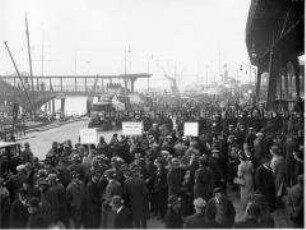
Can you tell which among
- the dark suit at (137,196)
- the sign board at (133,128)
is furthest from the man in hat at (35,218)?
the sign board at (133,128)

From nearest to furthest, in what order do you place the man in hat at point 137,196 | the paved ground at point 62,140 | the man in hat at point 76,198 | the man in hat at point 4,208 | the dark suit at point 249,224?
1. the dark suit at point 249,224
2. the man in hat at point 4,208
3. the man in hat at point 76,198
4. the man in hat at point 137,196
5. the paved ground at point 62,140

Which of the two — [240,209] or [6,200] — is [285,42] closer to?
[240,209]

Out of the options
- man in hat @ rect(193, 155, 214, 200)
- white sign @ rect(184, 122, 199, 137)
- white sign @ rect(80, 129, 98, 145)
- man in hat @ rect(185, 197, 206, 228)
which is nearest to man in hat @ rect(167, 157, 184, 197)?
man in hat @ rect(193, 155, 214, 200)

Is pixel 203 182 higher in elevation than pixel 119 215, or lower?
higher

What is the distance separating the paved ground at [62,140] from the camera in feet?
34.8

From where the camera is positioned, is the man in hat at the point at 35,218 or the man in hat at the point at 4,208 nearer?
the man in hat at the point at 35,218

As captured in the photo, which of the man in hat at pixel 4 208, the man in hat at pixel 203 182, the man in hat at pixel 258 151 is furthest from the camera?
the man in hat at pixel 258 151

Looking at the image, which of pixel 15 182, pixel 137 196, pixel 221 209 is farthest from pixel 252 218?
pixel 15 182

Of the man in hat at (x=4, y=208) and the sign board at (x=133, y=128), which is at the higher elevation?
the sign board at (x=133, y=128)

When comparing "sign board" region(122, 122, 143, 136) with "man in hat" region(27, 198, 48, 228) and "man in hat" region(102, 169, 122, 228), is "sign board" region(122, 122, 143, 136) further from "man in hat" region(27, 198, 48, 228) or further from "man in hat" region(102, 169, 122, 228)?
"man in hat" region(27, 198, 48, 228)

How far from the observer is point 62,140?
1117 inches

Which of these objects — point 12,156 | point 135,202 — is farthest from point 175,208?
point 12,156

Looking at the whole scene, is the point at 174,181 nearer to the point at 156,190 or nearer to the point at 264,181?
the point at 156,190

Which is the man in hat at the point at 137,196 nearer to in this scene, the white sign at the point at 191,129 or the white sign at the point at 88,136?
the white sign at the point at 88,136
